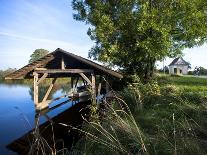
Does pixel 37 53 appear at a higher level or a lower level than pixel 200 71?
higher

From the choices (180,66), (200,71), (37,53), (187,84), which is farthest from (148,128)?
(37,53)

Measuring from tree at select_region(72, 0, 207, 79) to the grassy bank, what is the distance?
4233 mm

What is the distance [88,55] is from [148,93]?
10.2 meters

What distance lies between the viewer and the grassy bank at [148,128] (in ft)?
17.7

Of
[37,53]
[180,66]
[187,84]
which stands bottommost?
[187,84]

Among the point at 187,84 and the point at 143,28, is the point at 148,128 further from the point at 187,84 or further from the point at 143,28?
the point at 187,84

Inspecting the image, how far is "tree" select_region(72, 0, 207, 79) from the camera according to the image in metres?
20.7

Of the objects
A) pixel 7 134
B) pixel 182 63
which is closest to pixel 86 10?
pixel 7 134

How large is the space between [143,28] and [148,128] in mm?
11744

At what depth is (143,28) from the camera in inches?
803

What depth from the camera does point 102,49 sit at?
22.2 meters

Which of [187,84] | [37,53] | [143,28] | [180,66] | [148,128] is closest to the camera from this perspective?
[148,128]

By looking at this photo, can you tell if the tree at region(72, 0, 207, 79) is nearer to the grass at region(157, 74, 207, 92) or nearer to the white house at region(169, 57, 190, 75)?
the grass at region(157, 74, 207, 92)

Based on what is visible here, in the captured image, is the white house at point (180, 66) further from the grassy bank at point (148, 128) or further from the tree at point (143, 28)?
the grassy bank at point (148, 128)
